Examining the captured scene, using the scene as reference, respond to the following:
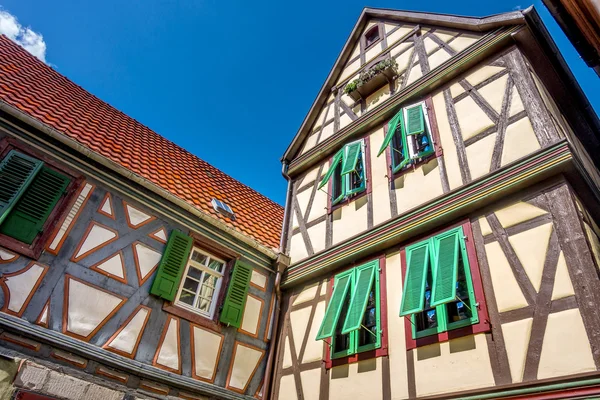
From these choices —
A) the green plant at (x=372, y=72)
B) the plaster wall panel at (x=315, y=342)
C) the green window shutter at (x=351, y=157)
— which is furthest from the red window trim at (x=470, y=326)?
the green plant at (x=372, y=72)

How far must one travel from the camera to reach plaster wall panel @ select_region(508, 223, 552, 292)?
4.53 metres

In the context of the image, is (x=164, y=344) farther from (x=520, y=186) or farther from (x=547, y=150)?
(x=547, y=150)

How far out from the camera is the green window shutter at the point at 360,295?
580 cm

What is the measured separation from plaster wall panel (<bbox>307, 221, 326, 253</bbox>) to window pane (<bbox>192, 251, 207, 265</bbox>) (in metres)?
2.13

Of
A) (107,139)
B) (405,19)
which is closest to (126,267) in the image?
(107,139)

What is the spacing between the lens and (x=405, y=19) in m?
9.12

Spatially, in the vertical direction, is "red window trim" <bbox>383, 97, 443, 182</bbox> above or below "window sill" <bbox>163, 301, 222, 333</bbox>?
above

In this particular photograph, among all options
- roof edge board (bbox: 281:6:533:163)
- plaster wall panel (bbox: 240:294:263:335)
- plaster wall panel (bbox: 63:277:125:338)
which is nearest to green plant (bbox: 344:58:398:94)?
roof edge board (bbox: 281:6:533:163)

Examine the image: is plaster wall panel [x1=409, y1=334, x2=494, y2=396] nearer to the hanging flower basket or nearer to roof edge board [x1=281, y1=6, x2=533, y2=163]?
roof edge board [x1=281, y1=6, x2=533, y2=163]

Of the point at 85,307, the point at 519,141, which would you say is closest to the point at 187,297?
the point at 85,307

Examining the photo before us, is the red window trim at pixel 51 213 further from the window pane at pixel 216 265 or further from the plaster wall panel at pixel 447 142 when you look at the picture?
the plaster wall panel at pixel 447 142

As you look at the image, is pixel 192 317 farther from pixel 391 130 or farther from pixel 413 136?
pixel 413 136

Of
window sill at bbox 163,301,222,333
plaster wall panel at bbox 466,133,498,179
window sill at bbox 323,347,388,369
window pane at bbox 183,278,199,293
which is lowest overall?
window sill at bbox 323,347,388,369

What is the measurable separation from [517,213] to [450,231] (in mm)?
897
